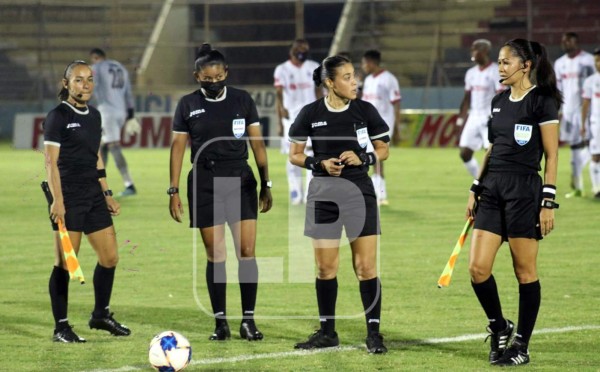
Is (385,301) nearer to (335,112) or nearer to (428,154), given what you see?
(335,112)

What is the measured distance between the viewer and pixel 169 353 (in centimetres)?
782

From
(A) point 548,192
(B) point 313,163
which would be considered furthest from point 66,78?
(A) point 548,192

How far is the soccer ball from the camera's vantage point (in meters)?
7.79

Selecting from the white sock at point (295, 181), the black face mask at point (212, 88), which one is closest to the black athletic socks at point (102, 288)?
the black face mask at point (212, 88)

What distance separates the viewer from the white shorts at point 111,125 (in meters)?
21.2

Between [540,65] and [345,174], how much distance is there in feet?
5.10

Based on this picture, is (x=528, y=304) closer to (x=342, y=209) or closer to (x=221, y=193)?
(x=342, y=209)

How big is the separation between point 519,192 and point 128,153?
2443cm

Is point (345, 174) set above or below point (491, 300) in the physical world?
above

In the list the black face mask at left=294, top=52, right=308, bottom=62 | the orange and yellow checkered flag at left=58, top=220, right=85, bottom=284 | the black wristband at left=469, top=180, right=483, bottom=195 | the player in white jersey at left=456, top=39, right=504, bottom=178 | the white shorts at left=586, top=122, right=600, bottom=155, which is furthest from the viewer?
the black face mask at left=294, top=52, right=308, bottom=62

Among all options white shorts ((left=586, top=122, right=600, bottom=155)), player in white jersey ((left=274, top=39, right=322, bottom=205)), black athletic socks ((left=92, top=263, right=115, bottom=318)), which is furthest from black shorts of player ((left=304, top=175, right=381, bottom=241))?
white shorts ((left=586, top=122, right=600, bottom=155))

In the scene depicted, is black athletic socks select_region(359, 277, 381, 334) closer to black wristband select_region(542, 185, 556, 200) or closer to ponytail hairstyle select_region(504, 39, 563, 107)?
black wristband select_region(542, 185, 556, 200)

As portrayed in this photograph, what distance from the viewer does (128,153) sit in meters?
31.8

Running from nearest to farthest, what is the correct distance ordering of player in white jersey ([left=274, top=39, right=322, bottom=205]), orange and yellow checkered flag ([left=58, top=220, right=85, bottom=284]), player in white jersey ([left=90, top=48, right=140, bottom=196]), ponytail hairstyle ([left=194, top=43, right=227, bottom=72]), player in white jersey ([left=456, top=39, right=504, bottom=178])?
orange and yellow checkered flag ([left=58, top=220, right=85, bottom=284]) < ponytail hairstyle ([left=194, top=43, right=227, bottom=72]) < player in white jersey ([left=456, top=39, right=504, bottom=178]) < player in white jersey ([left=274, top=39, right=322, bottom=205]) < player in white jersey ([left=90, top=48, right=140, bottom=196])
